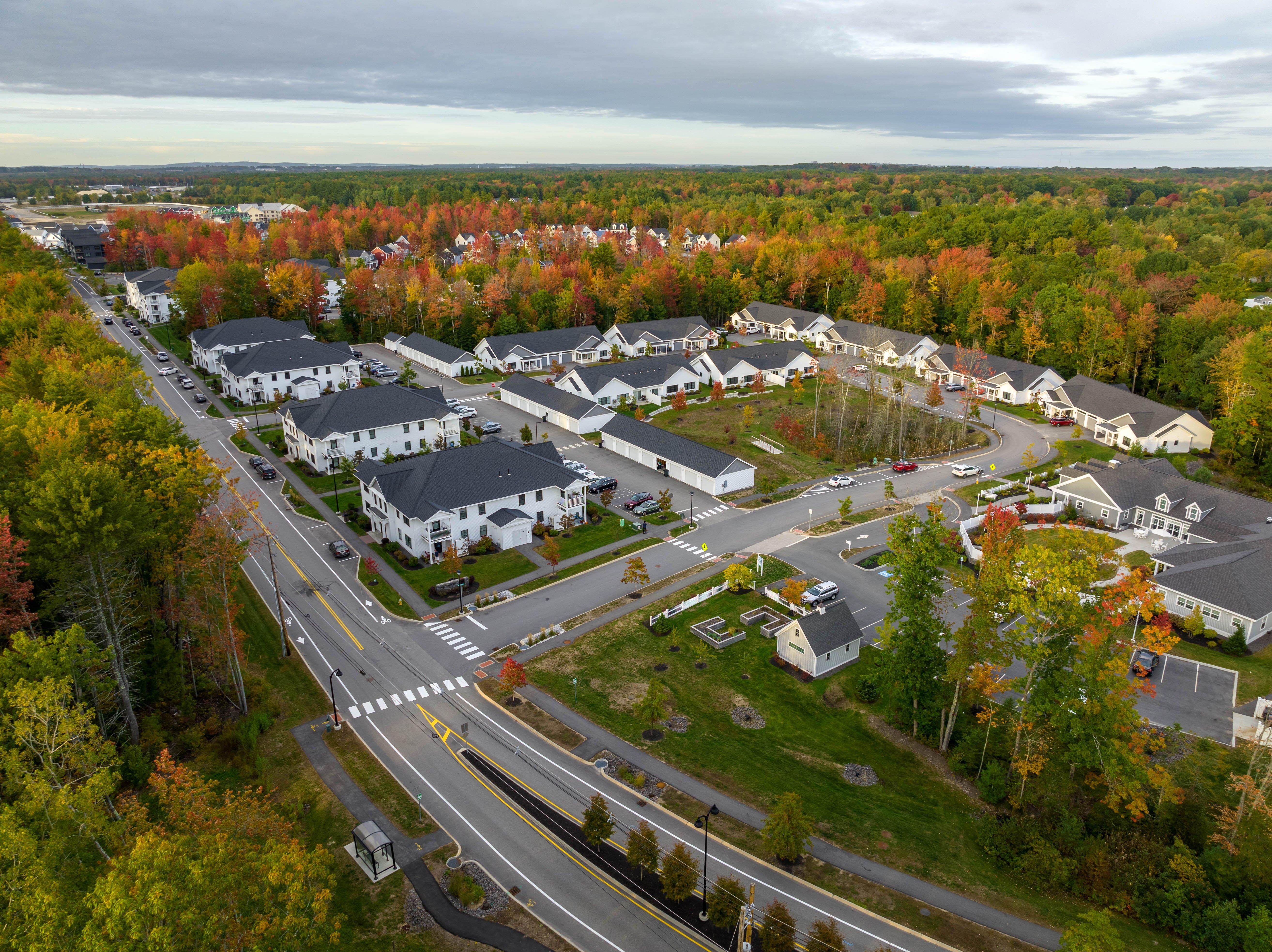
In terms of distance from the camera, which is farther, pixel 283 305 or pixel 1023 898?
pixel 283 305

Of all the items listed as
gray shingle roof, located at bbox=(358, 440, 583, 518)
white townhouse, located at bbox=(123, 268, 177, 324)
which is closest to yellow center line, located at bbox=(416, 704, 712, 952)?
gray shingle roof, located at bbox=(358, 440, 583, 518)

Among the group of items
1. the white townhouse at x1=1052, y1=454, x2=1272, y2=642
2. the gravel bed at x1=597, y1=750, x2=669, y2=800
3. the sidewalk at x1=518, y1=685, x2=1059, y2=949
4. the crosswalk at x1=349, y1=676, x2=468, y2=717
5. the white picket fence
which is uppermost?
the white townhouse at x1=1052, y1=454, x2=1272, y2=642

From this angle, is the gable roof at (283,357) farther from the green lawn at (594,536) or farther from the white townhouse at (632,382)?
the green lawn at (594,536)

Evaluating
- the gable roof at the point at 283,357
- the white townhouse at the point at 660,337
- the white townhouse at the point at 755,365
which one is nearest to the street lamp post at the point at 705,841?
the white townhouse at the point at 755,365

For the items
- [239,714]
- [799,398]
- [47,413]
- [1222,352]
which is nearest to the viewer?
[239,714]

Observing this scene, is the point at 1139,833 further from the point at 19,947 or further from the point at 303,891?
the point at 19,947

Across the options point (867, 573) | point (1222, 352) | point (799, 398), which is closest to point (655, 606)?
point (867, 573)

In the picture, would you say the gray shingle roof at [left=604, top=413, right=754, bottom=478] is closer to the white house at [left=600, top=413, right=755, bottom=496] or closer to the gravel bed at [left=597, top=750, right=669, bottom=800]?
the white house at [left=600, top=413, right=755, bottom=496]
